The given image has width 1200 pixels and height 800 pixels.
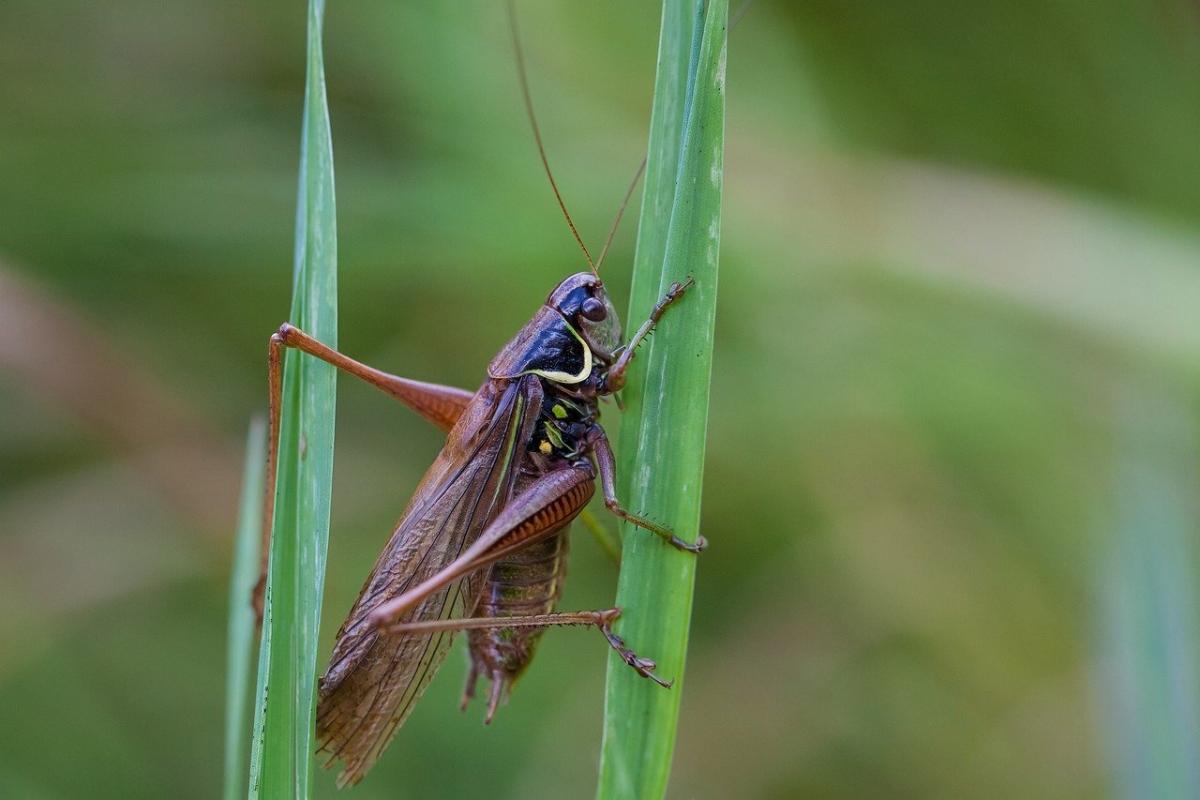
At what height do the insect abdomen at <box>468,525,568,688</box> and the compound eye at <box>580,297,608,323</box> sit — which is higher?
the compound eye at <box>580,297,608,323</box>

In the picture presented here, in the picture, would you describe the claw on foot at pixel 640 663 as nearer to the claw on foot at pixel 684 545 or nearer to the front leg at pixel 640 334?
the claw on foot at pixel 684 545

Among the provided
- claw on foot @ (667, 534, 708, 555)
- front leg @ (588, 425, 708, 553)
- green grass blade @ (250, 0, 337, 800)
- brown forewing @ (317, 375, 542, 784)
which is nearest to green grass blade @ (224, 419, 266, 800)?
brown forewing @ (317, 375, 542, 784)

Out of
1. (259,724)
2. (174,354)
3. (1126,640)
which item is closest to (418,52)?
(174,354)

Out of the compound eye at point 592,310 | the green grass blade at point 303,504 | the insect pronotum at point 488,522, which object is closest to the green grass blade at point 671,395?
the insect pronotum at point 488,522

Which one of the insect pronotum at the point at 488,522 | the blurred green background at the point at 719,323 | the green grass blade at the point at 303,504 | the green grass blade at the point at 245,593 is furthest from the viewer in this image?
the blurred green background at the point at 719,323

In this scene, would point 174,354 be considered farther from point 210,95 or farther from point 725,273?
point 725,273

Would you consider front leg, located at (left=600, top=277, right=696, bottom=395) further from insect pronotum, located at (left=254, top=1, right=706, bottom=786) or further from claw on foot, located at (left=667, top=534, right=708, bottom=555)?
claw on foot, located at (left=667, top=534, right=708, bottom=555)

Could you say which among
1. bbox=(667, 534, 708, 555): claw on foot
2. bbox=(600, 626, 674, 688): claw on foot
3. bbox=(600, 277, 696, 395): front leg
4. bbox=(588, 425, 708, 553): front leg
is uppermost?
bbox=(600, 277, 696, 395): front leg

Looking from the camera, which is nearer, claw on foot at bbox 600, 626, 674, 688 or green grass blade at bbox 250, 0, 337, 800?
green grass blade at bbox 250, 0, 337, 800
